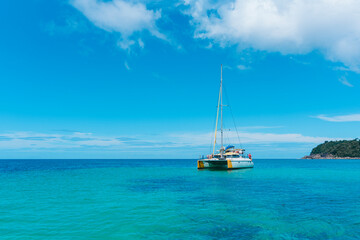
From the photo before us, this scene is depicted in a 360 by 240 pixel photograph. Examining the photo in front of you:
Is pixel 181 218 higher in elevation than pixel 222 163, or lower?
lower

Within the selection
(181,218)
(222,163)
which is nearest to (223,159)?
(222,163)

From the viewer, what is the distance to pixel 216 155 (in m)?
59.1

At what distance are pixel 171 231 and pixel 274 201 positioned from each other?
10.7m

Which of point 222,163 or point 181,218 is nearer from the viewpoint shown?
point 181,218

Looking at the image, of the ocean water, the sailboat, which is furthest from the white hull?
the ocean water

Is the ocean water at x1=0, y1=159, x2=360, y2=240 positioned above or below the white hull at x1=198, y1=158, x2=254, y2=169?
below

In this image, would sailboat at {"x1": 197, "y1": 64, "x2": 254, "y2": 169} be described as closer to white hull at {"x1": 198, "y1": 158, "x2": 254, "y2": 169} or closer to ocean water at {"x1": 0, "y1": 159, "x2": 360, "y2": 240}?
white hull at {"x1": 198, "y1": 158, "x2": 254, "y2": 169}

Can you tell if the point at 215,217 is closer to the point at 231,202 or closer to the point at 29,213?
the point at 231,202

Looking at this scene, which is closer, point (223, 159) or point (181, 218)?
point (181, 218)

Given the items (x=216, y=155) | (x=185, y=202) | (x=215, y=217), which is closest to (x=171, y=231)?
(x=215, y=217)

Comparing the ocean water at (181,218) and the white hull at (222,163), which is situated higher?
the white hull at (222,163)

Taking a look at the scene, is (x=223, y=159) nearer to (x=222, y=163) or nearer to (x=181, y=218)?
(x=222, y=163)

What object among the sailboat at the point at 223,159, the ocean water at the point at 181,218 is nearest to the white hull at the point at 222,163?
the sailboat at the point at 223,159

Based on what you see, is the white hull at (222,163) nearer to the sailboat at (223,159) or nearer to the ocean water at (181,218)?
the sailboat at (223,159)
